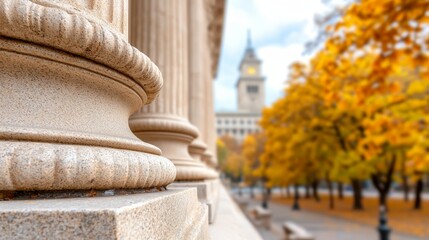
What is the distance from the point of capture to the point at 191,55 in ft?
33.6

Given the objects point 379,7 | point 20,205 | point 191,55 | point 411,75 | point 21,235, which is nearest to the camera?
point 21,235

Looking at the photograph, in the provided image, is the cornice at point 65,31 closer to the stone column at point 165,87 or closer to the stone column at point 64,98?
the stone column at point 64,98

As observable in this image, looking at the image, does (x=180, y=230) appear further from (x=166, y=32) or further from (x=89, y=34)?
(x=166, y=32)

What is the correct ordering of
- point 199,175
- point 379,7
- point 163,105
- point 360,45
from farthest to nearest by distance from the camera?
point 360,45 → point 379,7 → point 199,175 → point 163,105

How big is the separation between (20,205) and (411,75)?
2610 cm

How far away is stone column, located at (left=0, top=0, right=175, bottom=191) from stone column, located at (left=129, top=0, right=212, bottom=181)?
284cm

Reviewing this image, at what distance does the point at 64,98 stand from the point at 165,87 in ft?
11.5

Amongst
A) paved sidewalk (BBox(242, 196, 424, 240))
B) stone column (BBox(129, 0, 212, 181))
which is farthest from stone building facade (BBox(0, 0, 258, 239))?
paved sidewalk (BBox(242, 196, 424, 240))

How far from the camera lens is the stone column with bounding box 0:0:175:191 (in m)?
2.03

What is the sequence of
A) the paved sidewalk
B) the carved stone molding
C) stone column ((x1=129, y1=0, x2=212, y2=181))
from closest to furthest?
the carved stone molding < stone column ((x1=129, y1=0, x2=212, y2=181)) < the paved sidewalk

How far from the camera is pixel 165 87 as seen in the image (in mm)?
5902

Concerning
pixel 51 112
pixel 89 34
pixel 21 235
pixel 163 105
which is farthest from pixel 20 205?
pixel 163 105

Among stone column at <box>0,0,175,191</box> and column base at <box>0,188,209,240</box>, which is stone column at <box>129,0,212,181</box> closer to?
stone column at <box>0,0,175,191</box>

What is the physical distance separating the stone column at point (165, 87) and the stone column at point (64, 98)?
284 centimetres
